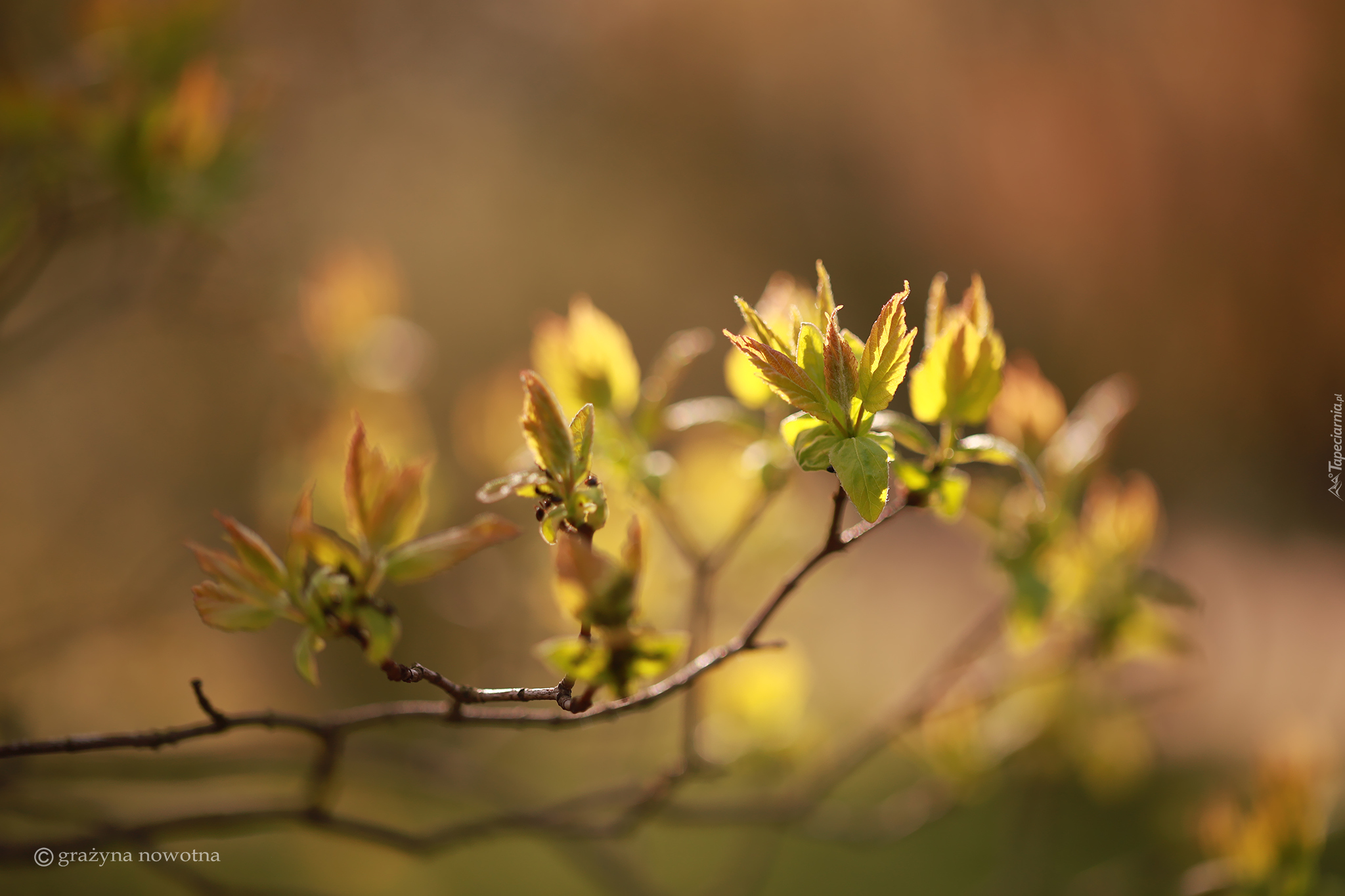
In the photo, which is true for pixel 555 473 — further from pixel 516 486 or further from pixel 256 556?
pixel 256 556

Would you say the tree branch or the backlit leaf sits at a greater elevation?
the backlit leaf

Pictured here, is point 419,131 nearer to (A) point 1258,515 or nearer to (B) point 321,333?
(B) point 321,333

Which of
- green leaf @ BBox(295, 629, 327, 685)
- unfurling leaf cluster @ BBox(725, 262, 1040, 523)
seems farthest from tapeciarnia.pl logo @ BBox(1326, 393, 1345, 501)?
green leaf @ BBox(295, 629, 327, 685)

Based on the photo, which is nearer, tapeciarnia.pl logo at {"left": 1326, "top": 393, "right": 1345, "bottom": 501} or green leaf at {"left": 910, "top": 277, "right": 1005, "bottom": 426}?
green leaf at {"left": 910, "top": 277, "right": 1005, "bottom": 426}

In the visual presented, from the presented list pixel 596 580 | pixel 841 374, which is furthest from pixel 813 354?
pixel 596 580

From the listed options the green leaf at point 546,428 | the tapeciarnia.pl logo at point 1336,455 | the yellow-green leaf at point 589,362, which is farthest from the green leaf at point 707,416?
the tapeciarnia.pl logo at point 1336,455

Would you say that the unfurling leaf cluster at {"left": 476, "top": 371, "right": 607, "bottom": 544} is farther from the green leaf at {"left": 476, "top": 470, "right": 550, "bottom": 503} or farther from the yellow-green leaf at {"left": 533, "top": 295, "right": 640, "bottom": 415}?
the yellow-green leaf at {"left": 533, "top": 295, "right": 640, "bottom": 415}

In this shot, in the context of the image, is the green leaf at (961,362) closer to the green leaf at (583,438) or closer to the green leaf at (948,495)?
the green leaf at (948,495)

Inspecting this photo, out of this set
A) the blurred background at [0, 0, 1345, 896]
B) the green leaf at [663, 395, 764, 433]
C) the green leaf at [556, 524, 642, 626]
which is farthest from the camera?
the blurred background at [0, 0, 1345, 896]
